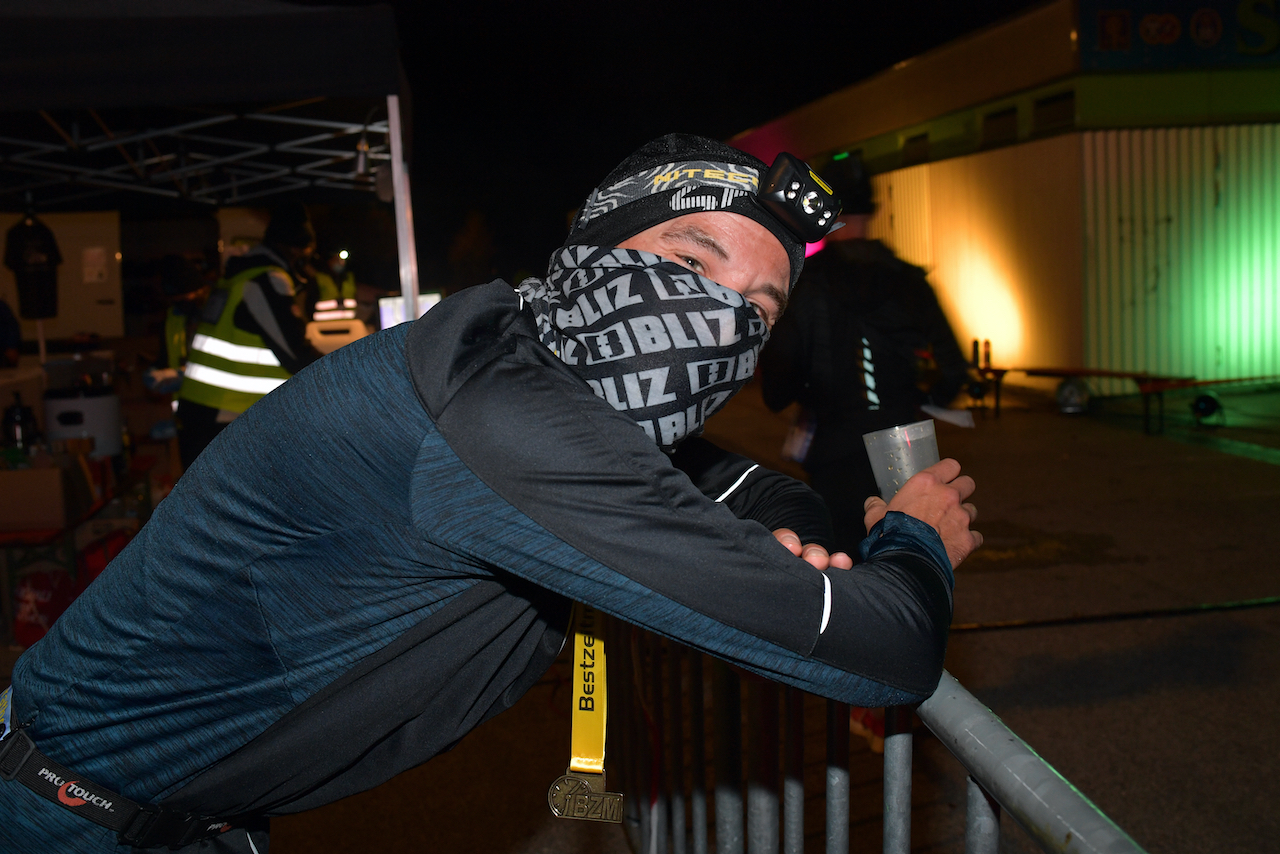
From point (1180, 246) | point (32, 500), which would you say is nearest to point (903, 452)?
point (32, 500)

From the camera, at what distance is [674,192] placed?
1395 mm

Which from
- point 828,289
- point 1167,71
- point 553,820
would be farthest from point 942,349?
point 1167,71

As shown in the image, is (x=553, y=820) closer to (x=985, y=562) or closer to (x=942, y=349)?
(x=942, y=349)

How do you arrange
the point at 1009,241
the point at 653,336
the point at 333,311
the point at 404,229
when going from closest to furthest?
the point at 653,336
the point at 404,229
the point at 333,311
the point at 1009,241

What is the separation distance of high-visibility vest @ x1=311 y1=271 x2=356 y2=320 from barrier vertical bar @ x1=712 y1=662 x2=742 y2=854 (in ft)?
21.9

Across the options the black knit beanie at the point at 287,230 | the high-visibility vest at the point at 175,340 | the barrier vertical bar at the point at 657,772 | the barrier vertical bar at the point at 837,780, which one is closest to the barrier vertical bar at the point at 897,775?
the barrier vertical bar at the point at 837,780

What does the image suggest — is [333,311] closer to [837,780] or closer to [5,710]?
[5,710]

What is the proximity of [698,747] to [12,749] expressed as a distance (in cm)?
137

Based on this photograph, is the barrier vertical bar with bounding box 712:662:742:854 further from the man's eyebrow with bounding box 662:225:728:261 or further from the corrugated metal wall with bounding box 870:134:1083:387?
the corrugated metal wall with bounding box 870:134:1083:387

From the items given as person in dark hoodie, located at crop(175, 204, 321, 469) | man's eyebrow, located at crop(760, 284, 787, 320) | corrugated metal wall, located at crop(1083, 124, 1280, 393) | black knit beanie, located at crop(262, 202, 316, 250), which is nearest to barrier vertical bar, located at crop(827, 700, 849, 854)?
man's eyebrow, located at crop(760, 284, 787, 320)

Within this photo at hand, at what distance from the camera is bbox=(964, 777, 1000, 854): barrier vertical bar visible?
1.05 meters

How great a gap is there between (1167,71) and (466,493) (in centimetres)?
A: 1368

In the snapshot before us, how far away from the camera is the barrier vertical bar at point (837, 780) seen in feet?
4.57

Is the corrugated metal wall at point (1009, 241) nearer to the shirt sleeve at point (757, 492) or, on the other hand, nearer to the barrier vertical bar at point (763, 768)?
the shirt sleeve at point (757, 492)
